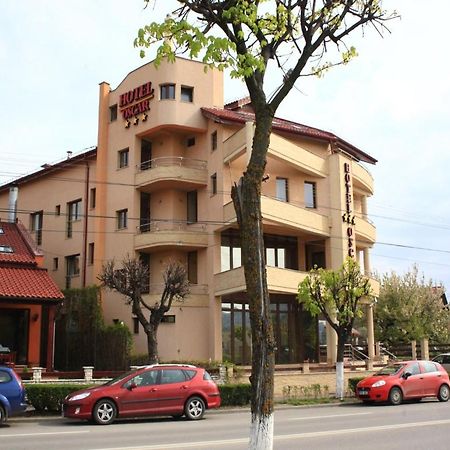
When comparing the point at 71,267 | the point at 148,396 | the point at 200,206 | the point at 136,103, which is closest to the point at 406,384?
the point at 148,396

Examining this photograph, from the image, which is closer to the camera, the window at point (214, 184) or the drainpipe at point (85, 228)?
the window at point (214, 184)

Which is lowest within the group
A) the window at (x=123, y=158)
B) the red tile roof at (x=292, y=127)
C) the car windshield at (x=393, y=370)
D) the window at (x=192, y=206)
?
the car windshield at (x=393, y=370)

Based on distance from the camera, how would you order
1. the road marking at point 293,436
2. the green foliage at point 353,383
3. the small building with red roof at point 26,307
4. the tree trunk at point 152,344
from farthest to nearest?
1. the small building with red roof at point 26,307
2. the green foliage at point 353,383
3. the tree trunk at point 152,344
4. the road marking at point 293,436

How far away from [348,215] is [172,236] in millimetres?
9314

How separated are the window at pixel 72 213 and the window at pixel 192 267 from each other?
756 centimetres

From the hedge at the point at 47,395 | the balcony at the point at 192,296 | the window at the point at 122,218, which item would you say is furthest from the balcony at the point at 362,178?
the hedge at the point at 47,395

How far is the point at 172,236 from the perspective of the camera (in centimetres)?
3177

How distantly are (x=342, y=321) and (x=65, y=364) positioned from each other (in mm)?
16461

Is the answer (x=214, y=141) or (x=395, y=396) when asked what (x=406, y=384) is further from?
(x=214, y=141)

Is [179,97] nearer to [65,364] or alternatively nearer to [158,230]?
[158,230]

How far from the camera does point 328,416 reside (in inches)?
728

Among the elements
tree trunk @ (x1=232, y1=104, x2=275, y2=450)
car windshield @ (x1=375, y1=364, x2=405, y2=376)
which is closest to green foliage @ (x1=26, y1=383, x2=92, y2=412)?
car windshield @ (x1=375, y1=364, x2=405, y2=376)

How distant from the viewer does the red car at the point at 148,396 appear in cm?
1686

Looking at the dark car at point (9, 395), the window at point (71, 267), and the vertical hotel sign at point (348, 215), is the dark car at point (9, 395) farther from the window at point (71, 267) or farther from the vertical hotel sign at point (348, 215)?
the vertical hotel sign at point (348, 215)
